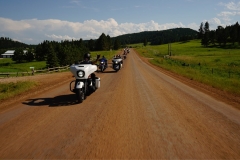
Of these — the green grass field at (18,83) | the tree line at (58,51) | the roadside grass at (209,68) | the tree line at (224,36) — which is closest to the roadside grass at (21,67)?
the green grass field at (18,83)

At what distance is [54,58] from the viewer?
234 feet

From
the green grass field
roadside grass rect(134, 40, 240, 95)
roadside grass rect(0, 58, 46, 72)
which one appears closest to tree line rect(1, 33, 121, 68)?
roadside grass rect(0, 58, 46, 72)

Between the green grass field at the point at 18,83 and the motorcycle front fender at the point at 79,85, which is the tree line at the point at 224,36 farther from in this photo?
the motorcycle front fender at the point at 79,85

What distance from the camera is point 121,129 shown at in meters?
5.64

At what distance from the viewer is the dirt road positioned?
430cm

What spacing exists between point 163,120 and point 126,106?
6.76ft

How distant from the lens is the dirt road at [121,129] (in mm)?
4297

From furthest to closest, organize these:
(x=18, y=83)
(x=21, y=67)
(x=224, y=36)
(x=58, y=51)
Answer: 1. (x=224, y=36)
2. (x=58, y=51)
3. (x=21, y=67)
4. (x=18, y=83)

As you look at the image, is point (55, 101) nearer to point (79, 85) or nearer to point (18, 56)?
point (79, 85)

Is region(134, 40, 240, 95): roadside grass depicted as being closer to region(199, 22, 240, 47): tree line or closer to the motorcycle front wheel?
the motorcycle front wheel

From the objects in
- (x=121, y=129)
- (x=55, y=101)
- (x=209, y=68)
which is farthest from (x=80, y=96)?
(x=209, y=68)

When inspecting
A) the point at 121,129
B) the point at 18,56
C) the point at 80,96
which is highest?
the point at 18,56

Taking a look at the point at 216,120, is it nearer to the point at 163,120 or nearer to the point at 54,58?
the point at 163,120

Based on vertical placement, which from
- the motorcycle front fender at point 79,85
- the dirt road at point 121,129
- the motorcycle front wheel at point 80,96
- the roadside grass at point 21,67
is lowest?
the roadside grass at point 21,67
